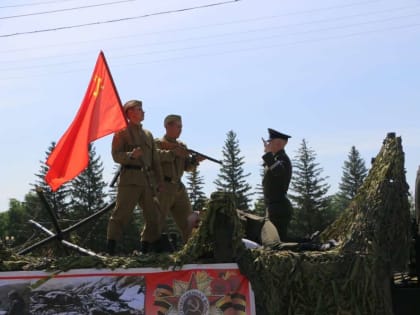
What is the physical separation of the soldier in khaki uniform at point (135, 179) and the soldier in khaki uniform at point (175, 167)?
28cm

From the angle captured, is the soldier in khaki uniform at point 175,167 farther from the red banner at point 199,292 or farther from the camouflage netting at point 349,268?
the camouflage netting at point 349,268

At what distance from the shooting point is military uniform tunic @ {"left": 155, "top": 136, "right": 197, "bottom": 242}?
6699 millimetres

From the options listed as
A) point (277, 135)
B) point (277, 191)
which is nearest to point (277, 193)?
point (277, 191)

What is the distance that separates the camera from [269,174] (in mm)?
6066

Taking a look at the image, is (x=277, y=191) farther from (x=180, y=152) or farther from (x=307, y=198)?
(x=307, y=198)

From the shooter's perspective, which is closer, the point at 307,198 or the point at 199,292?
the point at 199,292

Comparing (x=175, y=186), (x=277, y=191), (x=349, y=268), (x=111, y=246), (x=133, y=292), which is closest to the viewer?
(x=349, y=268)

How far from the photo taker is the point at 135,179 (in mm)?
6168

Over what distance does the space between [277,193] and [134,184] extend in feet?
4.92

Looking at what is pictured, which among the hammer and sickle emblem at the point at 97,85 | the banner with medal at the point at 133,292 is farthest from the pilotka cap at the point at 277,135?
the banner with medal at the point at 133,292

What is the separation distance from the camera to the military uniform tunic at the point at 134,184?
6.05m

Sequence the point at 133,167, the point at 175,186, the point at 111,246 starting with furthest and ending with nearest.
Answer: the point at 175,186 < the point at 133,167 < the point at 111,246

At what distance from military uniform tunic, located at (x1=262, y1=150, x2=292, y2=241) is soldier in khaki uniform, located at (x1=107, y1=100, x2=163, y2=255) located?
3.87 feet

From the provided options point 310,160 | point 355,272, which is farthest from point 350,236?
point 310,160
